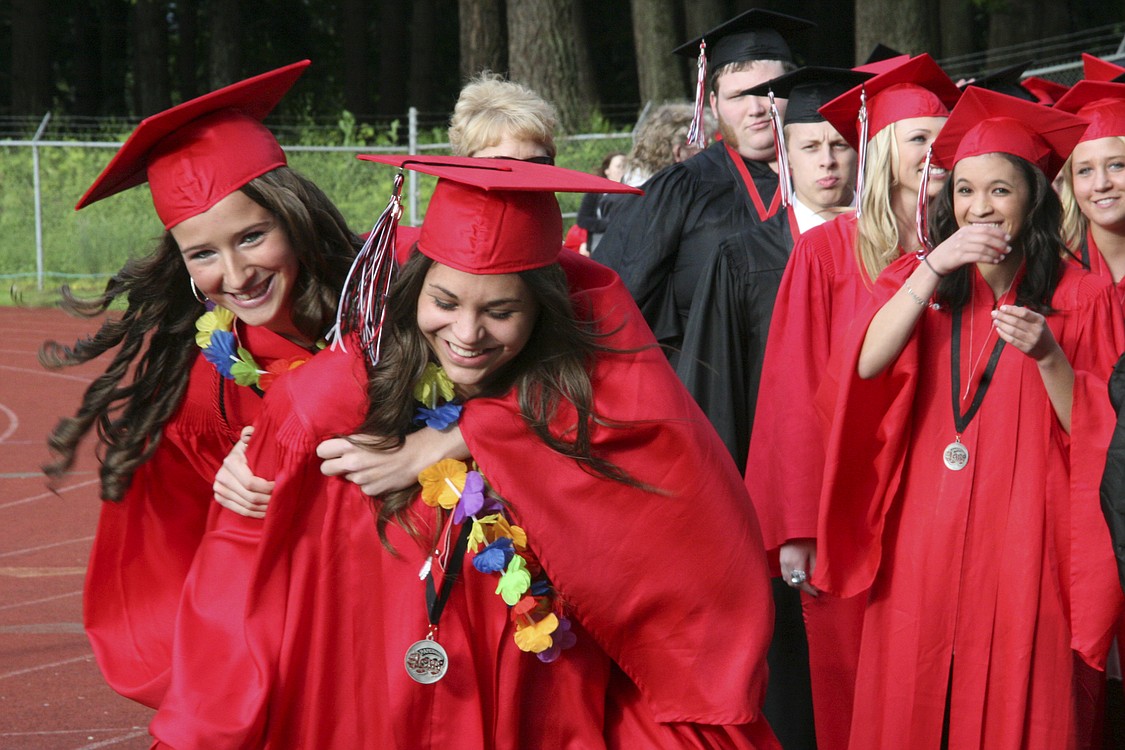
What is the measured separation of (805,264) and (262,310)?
5.53 feet

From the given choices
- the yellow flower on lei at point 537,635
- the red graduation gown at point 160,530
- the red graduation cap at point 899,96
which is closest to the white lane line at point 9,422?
the red graduation gown at point 160,530

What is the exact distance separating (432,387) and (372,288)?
24 centimetres

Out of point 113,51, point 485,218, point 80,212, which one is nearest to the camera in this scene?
point 485,218

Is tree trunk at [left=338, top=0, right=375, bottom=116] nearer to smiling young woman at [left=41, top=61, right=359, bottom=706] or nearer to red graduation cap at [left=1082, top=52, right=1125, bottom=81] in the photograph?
red graduation cap at [left=1082, top=52, right=1125, bottom=81]

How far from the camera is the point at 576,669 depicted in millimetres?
2939

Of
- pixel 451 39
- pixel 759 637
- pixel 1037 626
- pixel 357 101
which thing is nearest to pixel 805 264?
pixel 1037 626

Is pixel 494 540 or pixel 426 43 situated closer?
pixel 494 540

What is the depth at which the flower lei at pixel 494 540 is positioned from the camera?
9.16 feet

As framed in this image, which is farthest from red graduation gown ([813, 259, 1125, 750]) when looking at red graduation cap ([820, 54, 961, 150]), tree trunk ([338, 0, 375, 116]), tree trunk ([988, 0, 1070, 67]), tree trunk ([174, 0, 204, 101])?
tree trunk ([174, 0, 204, 101])

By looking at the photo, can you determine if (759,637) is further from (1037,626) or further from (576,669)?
(1037,626)

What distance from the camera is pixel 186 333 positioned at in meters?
3.40

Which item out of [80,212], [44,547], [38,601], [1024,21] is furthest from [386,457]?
[1024,21]

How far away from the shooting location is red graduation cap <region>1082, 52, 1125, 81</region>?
5.15m

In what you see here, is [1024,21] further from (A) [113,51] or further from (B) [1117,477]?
(A) [113,51]
